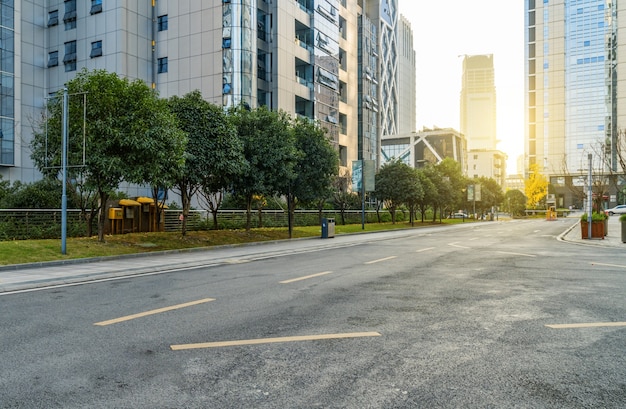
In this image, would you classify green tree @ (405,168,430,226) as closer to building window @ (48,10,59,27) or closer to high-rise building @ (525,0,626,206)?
building window @ (48,10,59,27)

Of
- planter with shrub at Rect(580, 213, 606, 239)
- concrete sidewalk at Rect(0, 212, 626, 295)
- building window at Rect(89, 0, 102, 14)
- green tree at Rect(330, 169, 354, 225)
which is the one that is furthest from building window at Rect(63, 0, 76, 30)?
planter with shrub at Rect(580, 213, 606, 239)

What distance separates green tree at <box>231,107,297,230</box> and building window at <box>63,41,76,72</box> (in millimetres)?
33263

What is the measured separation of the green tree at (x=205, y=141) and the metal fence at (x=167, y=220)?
18.3ft

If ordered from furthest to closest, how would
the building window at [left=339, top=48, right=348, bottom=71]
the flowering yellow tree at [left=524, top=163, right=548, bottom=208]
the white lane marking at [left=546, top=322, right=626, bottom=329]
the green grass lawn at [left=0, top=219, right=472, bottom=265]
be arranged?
the flowering yellow tree at [left=524, top=163, right=548, bottom=208]
the building window at [left=339, top=48, right=348, bottom=71]
the green grass lawn at [left=0, top=219, right=472, bottom=265]
the white lane marking at [left=546, top=322, right=626, bottom=329]

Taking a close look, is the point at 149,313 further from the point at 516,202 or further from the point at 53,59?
the point at 516,202

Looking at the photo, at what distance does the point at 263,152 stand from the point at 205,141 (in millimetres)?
4158

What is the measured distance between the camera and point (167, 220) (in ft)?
100

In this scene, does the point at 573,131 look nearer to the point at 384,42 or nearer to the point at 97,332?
the point at 384,42

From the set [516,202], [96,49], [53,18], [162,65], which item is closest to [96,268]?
[162,65]

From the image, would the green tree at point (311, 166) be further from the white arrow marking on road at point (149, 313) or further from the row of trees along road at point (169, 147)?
the white arrow marking on road at point (149, 313)

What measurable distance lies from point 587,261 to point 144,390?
14.7 meters

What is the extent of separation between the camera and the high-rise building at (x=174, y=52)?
47.6 m

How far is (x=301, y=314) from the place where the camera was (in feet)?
24.1

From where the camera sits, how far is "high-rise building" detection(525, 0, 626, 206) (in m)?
106
